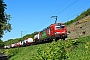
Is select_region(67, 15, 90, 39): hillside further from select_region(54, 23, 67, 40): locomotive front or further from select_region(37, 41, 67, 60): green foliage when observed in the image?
select_region(37, 41, 67, 60): green foliage

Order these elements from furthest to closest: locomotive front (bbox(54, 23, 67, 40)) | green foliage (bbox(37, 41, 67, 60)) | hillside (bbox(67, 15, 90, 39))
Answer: hillside (bbox(67, 15, 90, 39)) < locomotive front (bbox(54, 23, 67, 40)) < green foliage (bbox(37, 41, 67, 60))

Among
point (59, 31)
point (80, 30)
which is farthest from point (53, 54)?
point (80, 30)

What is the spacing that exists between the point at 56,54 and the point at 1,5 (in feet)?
92.5

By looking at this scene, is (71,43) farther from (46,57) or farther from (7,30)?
(7,30)

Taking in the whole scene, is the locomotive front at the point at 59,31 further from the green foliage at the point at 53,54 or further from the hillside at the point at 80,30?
the green foliage at the point at 53,54

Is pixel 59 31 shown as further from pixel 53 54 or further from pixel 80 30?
pixel 53 54

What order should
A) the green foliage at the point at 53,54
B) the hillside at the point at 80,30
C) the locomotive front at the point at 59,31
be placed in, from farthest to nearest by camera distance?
1. the hillside at the point at 80,30
2. the locomotive front at the point at 59,31
3. the green foliage at the point at 53,54

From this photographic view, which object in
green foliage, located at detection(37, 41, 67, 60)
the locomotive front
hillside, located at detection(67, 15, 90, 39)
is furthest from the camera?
hillside, located at detection(67, 15, 90, 39)

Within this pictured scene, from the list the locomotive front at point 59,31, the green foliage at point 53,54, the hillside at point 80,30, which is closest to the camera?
the green foliage at point 53,54

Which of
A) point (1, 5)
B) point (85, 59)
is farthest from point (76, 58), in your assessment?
point (1, 5)

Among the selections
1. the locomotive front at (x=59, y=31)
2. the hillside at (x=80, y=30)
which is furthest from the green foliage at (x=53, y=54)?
the hillside at (x=80, y=30)

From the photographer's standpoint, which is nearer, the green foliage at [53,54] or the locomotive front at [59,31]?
the green foliage at [53,54]

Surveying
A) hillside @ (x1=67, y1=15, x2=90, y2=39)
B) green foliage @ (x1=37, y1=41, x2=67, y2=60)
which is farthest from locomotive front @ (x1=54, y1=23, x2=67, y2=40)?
green foliage @ (x1=37, y1=41, x2=67, y2=60)

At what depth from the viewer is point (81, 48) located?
19828 mm
